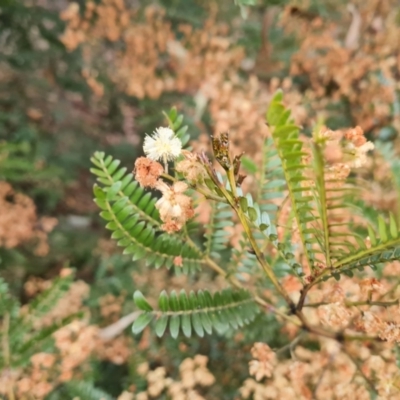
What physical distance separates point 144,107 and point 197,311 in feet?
4.21

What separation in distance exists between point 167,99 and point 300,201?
1431mm

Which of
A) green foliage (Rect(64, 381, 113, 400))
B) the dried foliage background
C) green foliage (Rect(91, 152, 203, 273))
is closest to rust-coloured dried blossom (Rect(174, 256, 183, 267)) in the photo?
green foliage (Rect(91, 152, 203, 273))

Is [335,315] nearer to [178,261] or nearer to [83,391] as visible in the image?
[178,261]

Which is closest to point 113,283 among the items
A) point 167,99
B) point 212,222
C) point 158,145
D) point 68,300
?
point 68,300

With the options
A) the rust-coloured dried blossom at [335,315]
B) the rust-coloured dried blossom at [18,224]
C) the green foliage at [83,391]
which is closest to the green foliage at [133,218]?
the rust-coloured dried blossom at [335,315]

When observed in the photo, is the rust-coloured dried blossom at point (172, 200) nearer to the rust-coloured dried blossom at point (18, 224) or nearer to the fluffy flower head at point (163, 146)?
the fluffy flower head at point (163, 146)

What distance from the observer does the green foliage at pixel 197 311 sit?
25.3 inches

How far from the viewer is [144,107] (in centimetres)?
183

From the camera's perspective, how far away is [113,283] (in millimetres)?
1644

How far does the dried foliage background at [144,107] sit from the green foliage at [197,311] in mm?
367

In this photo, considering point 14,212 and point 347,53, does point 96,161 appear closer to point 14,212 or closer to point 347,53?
point 14,212

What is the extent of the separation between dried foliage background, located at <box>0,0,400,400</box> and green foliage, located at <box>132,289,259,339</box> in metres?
0.37

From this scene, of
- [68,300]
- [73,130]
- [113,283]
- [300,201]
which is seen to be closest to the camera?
[300,201]

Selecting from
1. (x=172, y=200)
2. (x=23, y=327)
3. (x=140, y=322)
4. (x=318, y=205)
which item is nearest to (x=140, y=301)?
(x=140, y=322)
